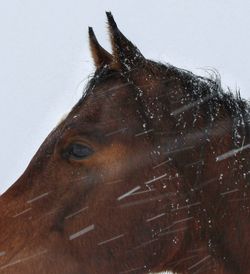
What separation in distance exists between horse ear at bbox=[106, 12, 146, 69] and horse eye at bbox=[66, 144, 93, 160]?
0.65m

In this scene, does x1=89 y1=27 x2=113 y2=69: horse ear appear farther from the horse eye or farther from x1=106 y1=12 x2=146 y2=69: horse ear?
the horse eye

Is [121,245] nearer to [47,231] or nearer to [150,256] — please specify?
[150,256]

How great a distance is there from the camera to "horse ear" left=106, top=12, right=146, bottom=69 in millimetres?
3992

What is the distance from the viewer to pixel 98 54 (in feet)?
14.2

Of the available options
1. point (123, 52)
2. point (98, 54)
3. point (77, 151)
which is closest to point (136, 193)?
point (77, 151)

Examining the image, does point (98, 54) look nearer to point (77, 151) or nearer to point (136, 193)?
point (77, 151)

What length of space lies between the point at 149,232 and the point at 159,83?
98 cm

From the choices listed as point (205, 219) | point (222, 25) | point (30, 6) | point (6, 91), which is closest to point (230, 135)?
point (205, 219)

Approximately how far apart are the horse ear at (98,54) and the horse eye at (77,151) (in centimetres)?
75

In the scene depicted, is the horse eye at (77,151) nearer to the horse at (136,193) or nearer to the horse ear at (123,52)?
the horse at (136,193)

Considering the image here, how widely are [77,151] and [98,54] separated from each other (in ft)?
2.85

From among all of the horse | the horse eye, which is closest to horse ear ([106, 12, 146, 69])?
the horse

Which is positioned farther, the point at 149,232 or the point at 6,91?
the point at 6,91

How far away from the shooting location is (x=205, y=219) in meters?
3.86
